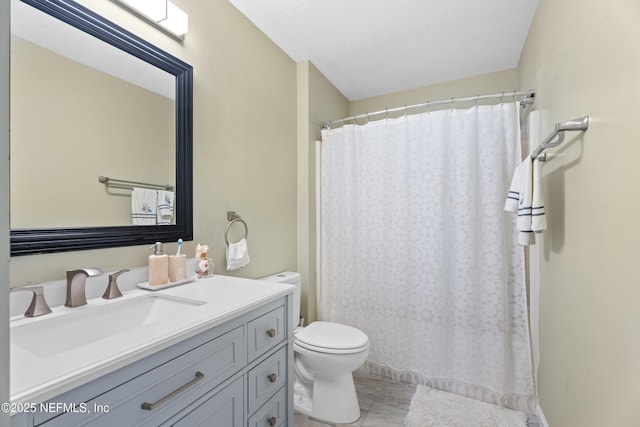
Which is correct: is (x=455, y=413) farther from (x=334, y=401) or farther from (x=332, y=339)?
(x=332, y=339)

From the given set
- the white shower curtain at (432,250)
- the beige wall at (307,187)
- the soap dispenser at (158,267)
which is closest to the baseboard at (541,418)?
the white shower curtain at (432,250)

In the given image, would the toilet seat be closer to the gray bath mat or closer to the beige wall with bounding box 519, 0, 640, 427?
the gray bath mat

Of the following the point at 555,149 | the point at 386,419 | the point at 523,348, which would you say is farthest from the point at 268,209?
the point at 523,348

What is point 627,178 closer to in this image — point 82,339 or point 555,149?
point 555,149

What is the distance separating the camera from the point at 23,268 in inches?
36.8

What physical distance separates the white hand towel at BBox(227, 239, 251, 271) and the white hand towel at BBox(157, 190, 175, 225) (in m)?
0.41

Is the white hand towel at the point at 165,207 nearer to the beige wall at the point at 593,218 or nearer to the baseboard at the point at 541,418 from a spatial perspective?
the beige wall at the point at 593,218

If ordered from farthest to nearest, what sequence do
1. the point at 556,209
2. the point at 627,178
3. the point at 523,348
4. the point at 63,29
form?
the point at 523,348
the point at 556,209
the point at 63,29
the point at 627,178

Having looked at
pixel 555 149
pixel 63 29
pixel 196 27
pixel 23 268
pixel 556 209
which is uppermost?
pixel 196 27

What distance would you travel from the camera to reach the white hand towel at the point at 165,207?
1348 millimetres

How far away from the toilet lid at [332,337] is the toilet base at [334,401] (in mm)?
221

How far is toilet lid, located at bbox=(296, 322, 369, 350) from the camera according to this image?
1715 millimetres

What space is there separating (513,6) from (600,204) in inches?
57.0

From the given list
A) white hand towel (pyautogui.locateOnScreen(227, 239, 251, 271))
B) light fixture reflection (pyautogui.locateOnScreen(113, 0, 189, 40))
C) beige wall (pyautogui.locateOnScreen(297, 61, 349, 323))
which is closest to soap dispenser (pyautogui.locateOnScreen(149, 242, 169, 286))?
white hand towel (pyautogui.locateOnScreen(227, 239, 251, 271))
